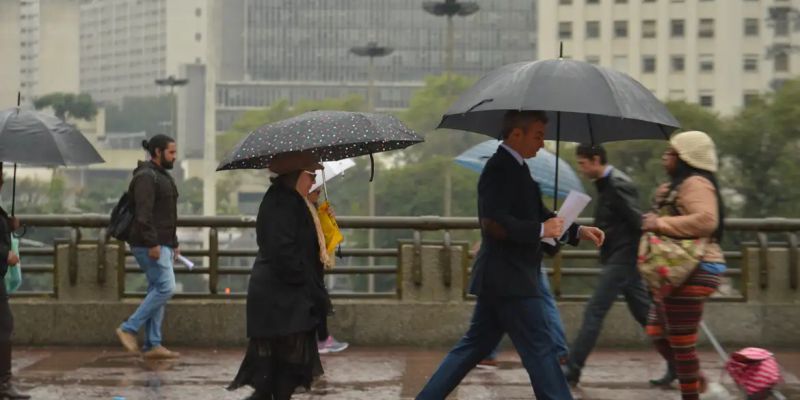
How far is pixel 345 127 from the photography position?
620 centimetres

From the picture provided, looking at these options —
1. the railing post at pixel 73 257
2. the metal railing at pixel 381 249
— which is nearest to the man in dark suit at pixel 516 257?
the metal railing at pixel 381 249

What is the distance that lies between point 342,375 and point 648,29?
380ft

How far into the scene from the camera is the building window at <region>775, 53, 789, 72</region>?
385 ft

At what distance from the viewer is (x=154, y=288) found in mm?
9805

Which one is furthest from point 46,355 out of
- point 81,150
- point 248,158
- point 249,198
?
point 249,198

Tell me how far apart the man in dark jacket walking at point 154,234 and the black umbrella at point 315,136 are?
3.25m

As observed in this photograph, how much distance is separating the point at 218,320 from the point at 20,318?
1613 mm

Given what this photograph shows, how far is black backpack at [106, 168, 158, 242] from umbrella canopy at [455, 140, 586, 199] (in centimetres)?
233

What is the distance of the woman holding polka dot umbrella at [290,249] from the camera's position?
241 inches

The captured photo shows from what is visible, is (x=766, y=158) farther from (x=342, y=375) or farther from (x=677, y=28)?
(x=342, y=375)

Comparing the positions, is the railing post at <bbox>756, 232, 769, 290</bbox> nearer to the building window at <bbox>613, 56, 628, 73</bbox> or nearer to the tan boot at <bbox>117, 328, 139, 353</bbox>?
the tan boot at <bbox>117, 328, 139, 353</bbox>

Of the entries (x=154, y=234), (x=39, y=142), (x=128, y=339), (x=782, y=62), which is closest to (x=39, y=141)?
(x=39, y=142)

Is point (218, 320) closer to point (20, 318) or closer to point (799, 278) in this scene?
point (20, 318)

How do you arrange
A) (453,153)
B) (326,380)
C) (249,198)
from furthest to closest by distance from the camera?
1. (249,198)
2. (453,153)
3. (326,380)
